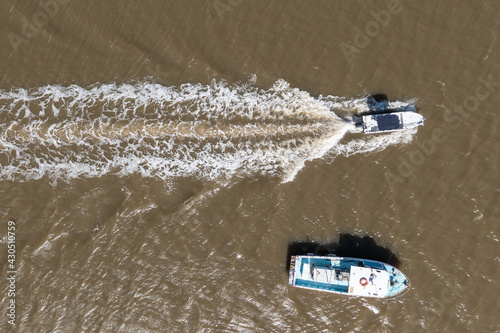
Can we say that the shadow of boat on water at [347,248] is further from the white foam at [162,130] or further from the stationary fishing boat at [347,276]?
the white foam at [162,130]

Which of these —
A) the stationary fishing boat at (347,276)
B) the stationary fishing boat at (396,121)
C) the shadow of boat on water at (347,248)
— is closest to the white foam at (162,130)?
the stationary fishing boat at (396,121)

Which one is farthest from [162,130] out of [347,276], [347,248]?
[347,276]

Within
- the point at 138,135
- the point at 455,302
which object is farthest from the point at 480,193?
the point at 138,135

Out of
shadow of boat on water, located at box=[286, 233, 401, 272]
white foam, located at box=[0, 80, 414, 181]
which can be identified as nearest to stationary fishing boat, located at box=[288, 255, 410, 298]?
shadow of boat on water, located at box=[286, 233, 401, 272]

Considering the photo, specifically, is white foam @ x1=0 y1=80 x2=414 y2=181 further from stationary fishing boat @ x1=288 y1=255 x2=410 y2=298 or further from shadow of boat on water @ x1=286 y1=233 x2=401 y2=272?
stationary fishing boat @ x1=288 y1=255 x2=410 y2=298

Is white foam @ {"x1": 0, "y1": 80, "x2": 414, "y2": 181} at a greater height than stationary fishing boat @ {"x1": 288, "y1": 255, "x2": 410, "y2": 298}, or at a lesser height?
greater

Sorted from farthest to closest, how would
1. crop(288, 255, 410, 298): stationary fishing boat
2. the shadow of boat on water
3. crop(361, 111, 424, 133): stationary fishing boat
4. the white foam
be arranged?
the white foam
the shadow of boat on water
crop(361, 111, 424, 133): stationary fishing boat
crop(288, 255, 410, 298): stationary fishing boat

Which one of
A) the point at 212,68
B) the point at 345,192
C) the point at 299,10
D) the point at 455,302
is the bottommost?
the point at 455,302

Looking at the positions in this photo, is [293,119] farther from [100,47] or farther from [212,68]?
[100,47]
